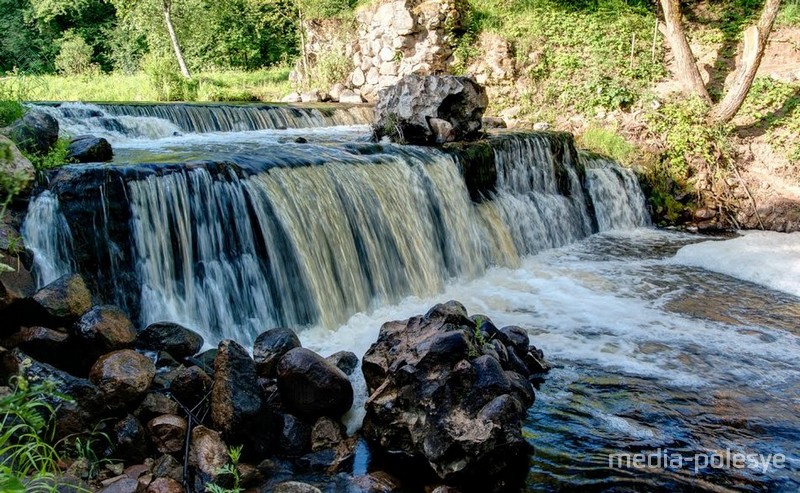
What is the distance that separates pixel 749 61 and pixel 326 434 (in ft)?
40.5

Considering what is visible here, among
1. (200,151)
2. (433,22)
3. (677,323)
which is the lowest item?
(677,323)

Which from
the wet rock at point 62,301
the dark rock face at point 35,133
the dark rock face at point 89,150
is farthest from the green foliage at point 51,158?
the wet rock at point 62,301

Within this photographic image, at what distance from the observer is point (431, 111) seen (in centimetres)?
971

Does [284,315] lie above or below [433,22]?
below

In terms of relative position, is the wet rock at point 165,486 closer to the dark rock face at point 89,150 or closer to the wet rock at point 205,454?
the wet rock at point 205,454

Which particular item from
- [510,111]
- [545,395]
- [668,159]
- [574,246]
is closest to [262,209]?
[545,395]

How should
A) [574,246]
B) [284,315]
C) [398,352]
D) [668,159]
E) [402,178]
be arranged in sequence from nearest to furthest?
[398,352] < [284,315] < [402,178] < [574,246] < [668,159]

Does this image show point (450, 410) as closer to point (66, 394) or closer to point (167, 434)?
point (167, 434)

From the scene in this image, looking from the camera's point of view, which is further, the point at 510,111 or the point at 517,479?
the point at 510,111

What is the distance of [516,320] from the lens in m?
6.30

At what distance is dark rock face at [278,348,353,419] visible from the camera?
3.95 meters

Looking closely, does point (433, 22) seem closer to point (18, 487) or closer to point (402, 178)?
point (402, 178)

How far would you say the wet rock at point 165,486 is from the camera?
3.17 m

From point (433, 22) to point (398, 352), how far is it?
1492 centimetres
